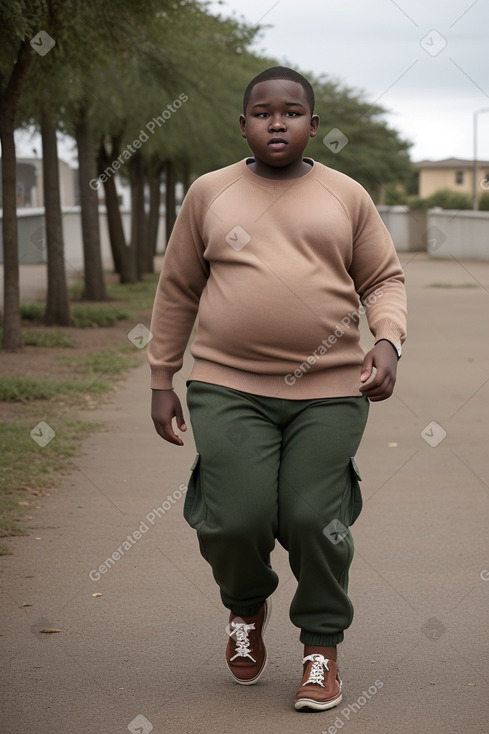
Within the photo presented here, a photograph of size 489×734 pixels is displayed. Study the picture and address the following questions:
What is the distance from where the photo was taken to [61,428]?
977 cm

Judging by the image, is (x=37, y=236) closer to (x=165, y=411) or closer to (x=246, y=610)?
(x=165, y=411)

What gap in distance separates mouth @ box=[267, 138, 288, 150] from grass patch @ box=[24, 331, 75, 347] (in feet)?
40.1

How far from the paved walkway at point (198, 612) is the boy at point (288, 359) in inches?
12.3

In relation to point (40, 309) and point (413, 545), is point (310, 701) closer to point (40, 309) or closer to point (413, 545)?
point (413, 545)

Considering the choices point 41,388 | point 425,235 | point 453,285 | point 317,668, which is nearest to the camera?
point 317,668

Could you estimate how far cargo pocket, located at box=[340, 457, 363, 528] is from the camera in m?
3.98

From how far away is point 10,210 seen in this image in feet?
46.6

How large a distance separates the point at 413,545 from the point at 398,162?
62.8 m

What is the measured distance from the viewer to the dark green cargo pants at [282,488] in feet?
12.6

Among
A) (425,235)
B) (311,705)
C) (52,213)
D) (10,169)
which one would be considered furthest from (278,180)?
(425,235)

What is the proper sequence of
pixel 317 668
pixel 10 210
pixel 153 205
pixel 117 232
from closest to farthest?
pixel 317 668
pixel 10 210
pixel 117 232
pixel 153 205

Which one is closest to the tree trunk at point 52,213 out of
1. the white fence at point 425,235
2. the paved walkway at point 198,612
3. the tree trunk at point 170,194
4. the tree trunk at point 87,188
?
the tree trunk at point 87,188

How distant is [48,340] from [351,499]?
1238 centimetres

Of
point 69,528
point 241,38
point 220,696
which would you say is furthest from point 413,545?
point 241,38
